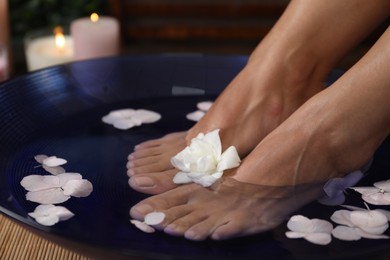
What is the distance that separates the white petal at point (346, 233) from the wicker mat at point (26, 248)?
1.10 ft

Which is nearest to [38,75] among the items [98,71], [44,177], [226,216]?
[98,71]

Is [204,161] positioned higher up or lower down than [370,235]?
higher up

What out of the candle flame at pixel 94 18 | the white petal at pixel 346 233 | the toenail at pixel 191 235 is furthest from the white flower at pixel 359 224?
the candle flame at pixel 94 18

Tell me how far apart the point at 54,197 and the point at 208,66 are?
0.53 meters

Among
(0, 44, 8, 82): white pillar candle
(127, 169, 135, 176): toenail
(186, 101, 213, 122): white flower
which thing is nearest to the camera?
(127, 169, 135, 176): toenail

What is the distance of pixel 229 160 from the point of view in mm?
922

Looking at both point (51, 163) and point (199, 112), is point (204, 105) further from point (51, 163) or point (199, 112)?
point (51, 163)

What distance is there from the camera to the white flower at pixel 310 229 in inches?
A: 29.0

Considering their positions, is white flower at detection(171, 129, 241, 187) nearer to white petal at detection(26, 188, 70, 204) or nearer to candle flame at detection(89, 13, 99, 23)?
white petal at detection(26, 188, 70, 204)

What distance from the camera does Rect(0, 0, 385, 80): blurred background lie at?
2.36 meters

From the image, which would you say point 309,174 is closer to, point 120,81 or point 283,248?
point 283,248

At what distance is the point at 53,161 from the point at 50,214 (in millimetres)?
198

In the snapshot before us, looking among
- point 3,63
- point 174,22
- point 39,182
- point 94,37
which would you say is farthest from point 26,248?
point 174,22

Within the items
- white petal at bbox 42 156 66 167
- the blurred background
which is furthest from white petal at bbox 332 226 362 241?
the blurred background
